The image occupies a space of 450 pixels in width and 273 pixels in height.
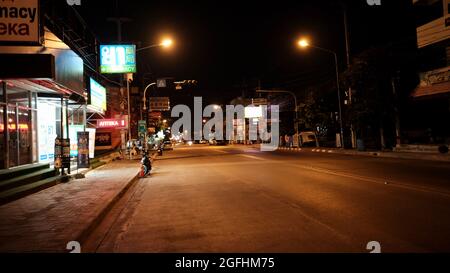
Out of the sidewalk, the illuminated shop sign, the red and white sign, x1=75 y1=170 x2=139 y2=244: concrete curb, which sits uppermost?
the illuminated shop sign

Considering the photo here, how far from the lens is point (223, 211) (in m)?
9.84

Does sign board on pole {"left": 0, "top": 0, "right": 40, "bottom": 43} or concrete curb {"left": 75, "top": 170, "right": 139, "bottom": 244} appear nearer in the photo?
concrete curb {"left": 75, "top": 170, "right": 139, "bottom": 244}

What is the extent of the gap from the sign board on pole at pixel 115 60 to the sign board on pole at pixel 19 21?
15.3m

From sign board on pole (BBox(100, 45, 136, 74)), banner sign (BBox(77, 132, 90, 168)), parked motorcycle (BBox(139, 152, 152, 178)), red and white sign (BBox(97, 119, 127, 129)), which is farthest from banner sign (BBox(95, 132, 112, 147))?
parked motorcycle (BBox(139, 152, 152, 178))

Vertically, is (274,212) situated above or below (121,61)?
below

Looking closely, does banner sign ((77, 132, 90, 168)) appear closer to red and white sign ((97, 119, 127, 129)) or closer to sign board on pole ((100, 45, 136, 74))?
sign board on pole ((100, 45, 136, 74))

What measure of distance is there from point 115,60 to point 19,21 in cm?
1580

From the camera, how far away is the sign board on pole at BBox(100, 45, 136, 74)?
2609cm

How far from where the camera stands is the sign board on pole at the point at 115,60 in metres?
26.1

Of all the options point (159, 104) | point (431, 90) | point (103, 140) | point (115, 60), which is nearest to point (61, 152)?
point (115, 60)

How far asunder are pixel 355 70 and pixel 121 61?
18679 millimetres

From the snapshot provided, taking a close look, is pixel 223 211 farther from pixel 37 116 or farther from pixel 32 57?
pixel 37 116

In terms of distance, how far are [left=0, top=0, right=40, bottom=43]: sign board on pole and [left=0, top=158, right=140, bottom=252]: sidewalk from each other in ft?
14.4
